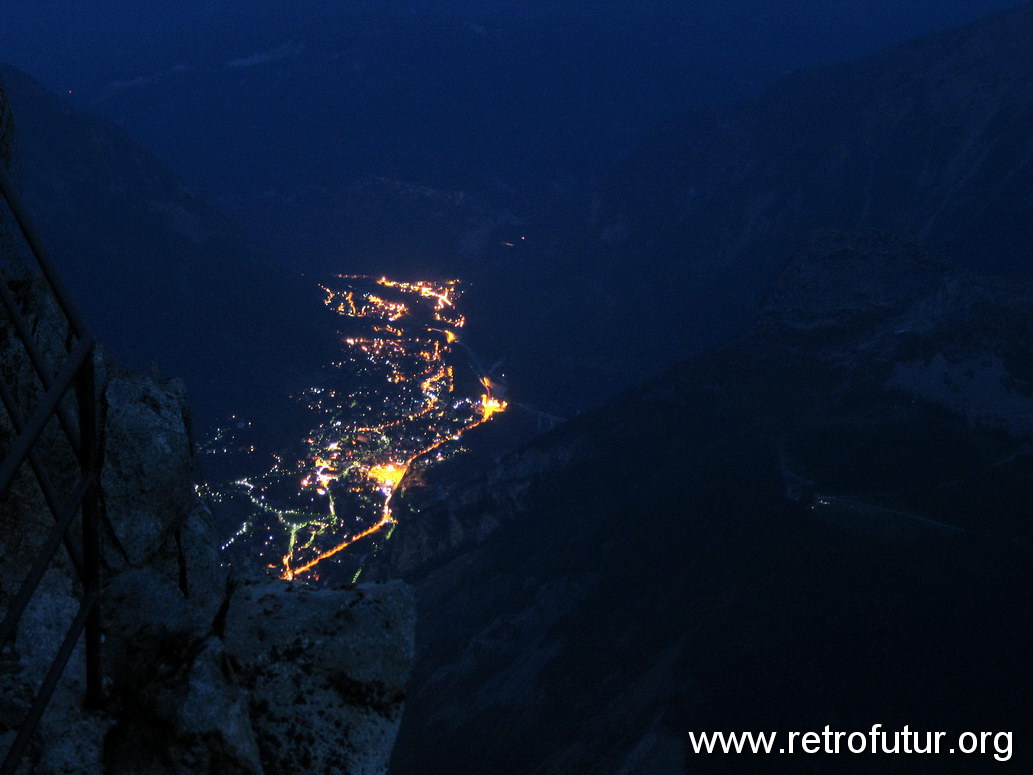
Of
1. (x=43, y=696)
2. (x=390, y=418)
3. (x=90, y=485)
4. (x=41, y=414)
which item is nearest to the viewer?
(x=41, y=414)

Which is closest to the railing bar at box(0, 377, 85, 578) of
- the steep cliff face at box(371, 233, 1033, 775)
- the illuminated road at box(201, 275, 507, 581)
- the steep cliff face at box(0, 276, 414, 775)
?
the steep cliff face at box(0, 276, 414, 775)

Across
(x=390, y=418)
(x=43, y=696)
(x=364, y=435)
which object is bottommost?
(x=43, y=696)

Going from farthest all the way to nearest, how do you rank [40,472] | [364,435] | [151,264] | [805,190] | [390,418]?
1. [805,190]
2. [151,264]
3. [390,418]
4. [364,435]
5. [40,472]

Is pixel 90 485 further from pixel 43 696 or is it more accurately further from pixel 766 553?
pixel 766 553

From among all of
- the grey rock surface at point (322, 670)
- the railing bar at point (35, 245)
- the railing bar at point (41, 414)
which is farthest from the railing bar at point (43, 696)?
the grey rock surface at point (322, 670)

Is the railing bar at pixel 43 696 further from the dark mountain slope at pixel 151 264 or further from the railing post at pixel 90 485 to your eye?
the dark mountain slope at pixel 151 264

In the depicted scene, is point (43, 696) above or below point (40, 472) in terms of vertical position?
below

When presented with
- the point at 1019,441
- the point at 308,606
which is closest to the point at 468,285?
the point at 1019,441

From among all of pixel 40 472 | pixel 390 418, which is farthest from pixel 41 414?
pixel 390 418
